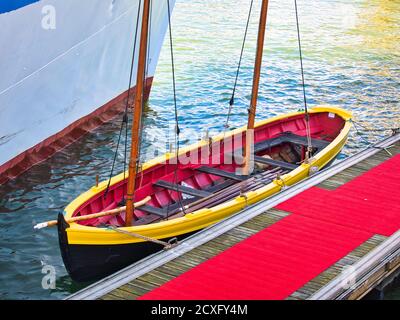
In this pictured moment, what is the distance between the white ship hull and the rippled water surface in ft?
2.01

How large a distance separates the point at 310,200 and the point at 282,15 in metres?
26.0

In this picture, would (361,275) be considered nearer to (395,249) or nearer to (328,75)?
(395,249)

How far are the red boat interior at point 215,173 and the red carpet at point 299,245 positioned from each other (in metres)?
1.73

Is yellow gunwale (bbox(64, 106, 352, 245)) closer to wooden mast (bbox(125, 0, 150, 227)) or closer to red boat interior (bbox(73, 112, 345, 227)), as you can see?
red boat interior (bbox(73, 112, 345, 227))

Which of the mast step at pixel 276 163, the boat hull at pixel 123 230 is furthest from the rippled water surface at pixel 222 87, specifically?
the mast step at pixel 276 163

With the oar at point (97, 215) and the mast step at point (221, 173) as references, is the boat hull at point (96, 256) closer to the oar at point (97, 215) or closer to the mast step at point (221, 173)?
the oar at point (97, 215)

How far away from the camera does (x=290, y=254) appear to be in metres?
13.1

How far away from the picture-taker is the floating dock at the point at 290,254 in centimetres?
1202

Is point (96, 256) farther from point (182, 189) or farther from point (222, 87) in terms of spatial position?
point (222, 87)

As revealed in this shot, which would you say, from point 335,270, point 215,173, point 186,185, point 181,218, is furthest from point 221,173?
point 335,270

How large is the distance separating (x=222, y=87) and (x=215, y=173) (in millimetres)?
11712

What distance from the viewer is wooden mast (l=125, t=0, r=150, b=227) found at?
13.0 m

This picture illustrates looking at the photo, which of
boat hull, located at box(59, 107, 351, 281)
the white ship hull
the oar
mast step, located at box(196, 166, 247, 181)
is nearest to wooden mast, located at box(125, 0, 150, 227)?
the oar

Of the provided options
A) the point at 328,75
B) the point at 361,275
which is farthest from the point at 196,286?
the point at 328,75
